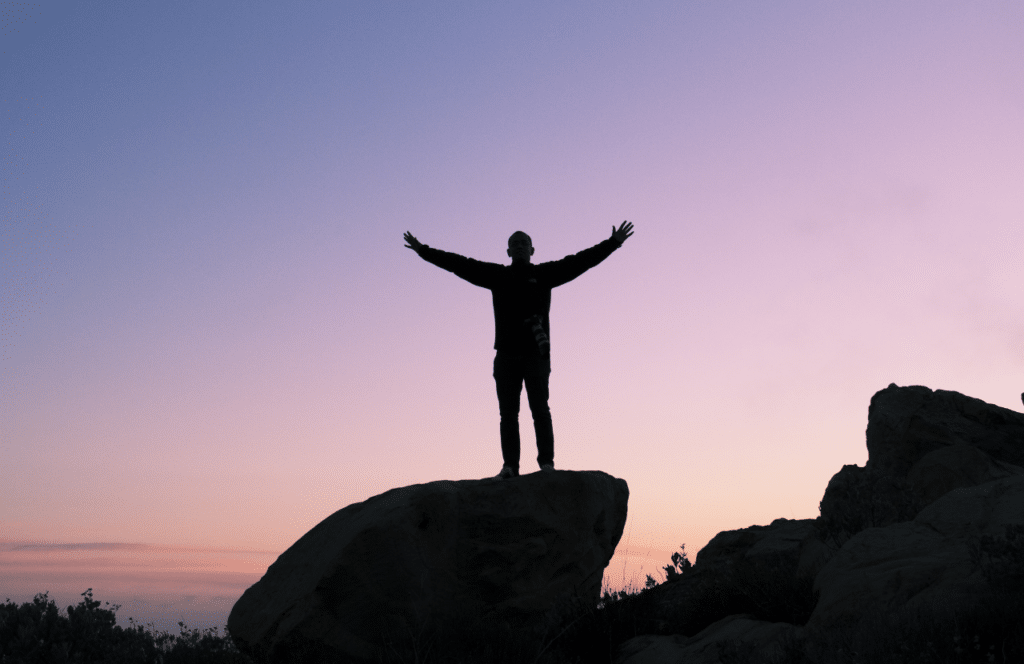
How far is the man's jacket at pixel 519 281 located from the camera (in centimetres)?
895

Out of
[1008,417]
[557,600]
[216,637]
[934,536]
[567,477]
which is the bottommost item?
[216,637]

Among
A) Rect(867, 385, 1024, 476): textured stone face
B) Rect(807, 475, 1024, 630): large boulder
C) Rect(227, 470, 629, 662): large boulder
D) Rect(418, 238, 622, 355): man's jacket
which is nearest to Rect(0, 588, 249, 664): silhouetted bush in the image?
Rect(227, 470, 629, 662): large boulder

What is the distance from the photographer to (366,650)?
7.14 m

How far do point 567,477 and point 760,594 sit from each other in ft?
8.02

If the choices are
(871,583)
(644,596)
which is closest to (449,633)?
(644,596)

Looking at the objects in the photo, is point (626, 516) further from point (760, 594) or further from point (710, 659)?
point (710, 659)

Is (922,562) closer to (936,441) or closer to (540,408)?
(540,408)

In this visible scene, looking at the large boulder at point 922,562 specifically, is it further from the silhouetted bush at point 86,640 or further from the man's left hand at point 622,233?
the silhouetted bush at point 86,640

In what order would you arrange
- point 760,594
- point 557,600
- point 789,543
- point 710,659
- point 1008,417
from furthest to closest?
point 1008,417 → point 789,543 → point 557,600 → point 760,594 → point 710,659

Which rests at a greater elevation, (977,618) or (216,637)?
(977,618)

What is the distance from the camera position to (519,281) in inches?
360

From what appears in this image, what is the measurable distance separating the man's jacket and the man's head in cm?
10

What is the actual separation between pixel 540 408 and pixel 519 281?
4.97 feet

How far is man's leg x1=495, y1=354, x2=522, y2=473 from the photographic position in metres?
8.84
